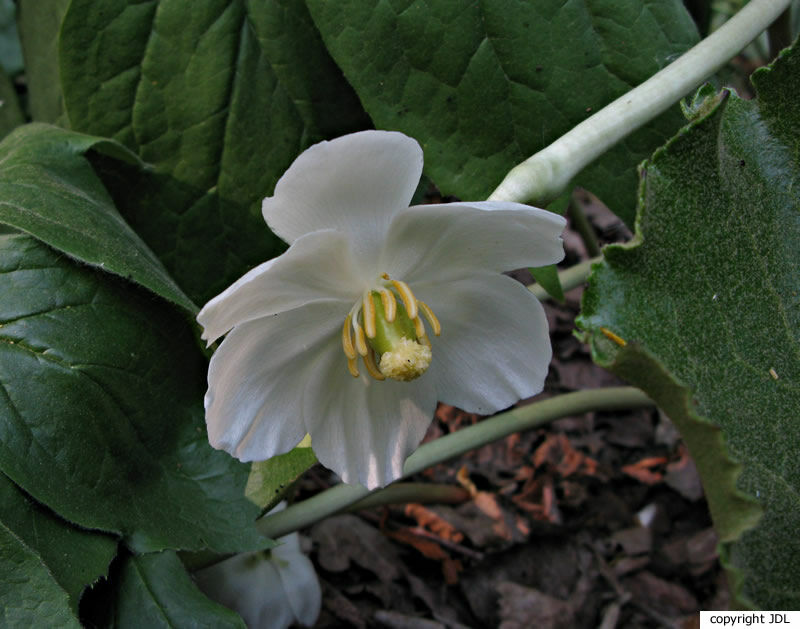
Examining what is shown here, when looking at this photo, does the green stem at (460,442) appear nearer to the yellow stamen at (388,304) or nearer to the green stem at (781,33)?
the yellow stamen at (388,304)

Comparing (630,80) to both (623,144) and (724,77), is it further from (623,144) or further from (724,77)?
(724,77)

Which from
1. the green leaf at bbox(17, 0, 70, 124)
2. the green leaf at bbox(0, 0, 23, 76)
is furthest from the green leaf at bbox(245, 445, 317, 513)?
the green leaf at bbox(0, 0, 23, 76)

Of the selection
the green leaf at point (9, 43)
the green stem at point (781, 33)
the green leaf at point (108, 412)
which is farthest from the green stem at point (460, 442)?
the green leaf at point (9, 43)

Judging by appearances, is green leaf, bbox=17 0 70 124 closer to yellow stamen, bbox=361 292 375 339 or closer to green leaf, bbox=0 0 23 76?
green leaf, bbox=0 0 23 76

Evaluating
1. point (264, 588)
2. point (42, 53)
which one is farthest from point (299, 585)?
point (42, 53)

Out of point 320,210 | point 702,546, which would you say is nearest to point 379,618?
point 702,546
